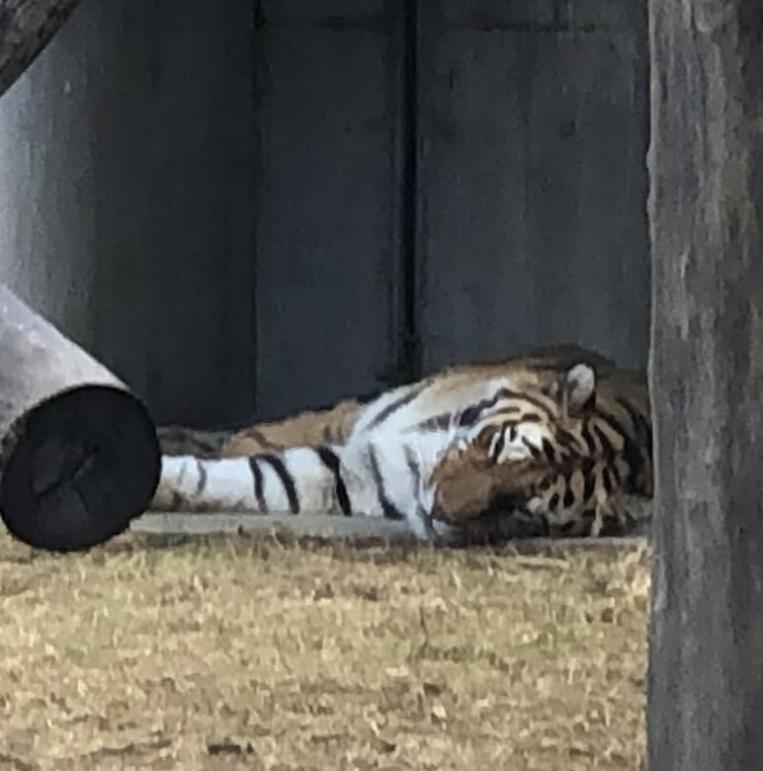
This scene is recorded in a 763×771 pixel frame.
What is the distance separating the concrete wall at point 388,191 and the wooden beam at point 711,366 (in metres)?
3.14

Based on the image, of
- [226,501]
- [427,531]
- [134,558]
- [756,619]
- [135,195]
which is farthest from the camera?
[135,195]

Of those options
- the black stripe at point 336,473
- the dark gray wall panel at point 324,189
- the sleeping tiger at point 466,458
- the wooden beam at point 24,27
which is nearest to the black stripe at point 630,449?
the sleeping tiger at point 466,458

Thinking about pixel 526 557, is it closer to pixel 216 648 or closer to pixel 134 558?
pixel 134 558

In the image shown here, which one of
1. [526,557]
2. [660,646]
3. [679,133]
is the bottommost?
[526,557]

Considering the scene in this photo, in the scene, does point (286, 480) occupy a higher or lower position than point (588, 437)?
lower

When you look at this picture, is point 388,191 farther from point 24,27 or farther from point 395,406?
point 24,27

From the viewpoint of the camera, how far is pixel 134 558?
2781mm

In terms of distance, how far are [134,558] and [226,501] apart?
0.68 metres

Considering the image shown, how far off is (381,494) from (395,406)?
9.6 inches

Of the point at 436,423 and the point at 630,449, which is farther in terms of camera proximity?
the point at 436,423

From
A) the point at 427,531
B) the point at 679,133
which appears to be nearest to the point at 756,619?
the point at 679,133

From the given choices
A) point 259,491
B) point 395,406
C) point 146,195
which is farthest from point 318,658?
point 146,195

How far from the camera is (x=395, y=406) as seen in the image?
12.0 feet

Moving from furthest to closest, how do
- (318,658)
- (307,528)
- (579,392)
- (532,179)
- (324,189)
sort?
(324,189) → (532,179) → (579,392) → (307,528) → (318,658)
